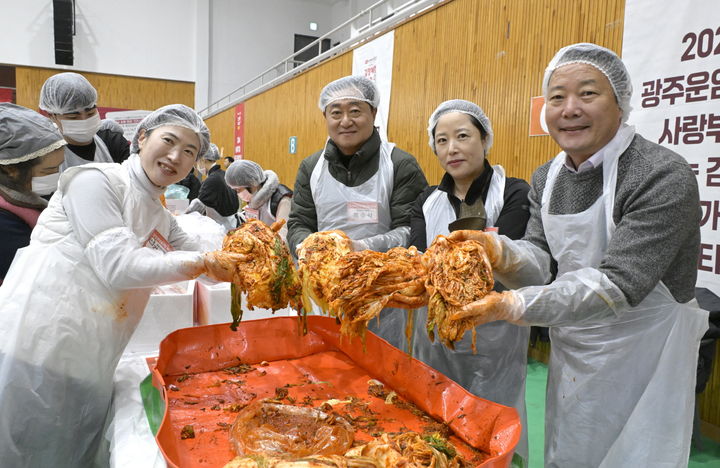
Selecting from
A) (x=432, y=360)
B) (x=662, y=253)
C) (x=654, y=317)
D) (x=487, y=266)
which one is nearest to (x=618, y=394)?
(x=654, y=317)

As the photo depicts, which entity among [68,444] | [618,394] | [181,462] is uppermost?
[618,394]

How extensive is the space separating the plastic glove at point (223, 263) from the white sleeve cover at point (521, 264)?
2.79 ft

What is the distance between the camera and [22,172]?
210 centimetres

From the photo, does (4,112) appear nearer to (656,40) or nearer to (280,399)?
(280,399)

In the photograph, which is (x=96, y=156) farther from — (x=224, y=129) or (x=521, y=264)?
(x=224, y=129)

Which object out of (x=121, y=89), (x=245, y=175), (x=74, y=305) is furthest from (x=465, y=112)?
(x=121, y=89)

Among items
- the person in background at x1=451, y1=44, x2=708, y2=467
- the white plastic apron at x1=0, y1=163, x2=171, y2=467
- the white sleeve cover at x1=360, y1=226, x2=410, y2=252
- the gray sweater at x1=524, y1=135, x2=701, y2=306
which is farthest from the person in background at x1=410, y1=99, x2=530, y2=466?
the white plastic apron at x1=0, y1=163, x2=171, y2=467

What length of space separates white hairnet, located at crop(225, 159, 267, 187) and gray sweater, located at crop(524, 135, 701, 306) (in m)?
4.08

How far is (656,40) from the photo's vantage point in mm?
2771

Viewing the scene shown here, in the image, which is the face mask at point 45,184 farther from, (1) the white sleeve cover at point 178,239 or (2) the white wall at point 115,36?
(2) the white wall at point 115,36

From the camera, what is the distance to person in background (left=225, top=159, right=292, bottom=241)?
497 centimetres

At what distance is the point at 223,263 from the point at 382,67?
455cm

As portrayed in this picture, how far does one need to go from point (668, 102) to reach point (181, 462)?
2.91 metres

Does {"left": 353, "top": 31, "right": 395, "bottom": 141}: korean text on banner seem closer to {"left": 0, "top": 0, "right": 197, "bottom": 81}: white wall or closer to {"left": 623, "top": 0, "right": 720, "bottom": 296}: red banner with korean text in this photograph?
{"left": 623, "top": 0, "right": 720, "bottom": 296}: red banner with korean text
